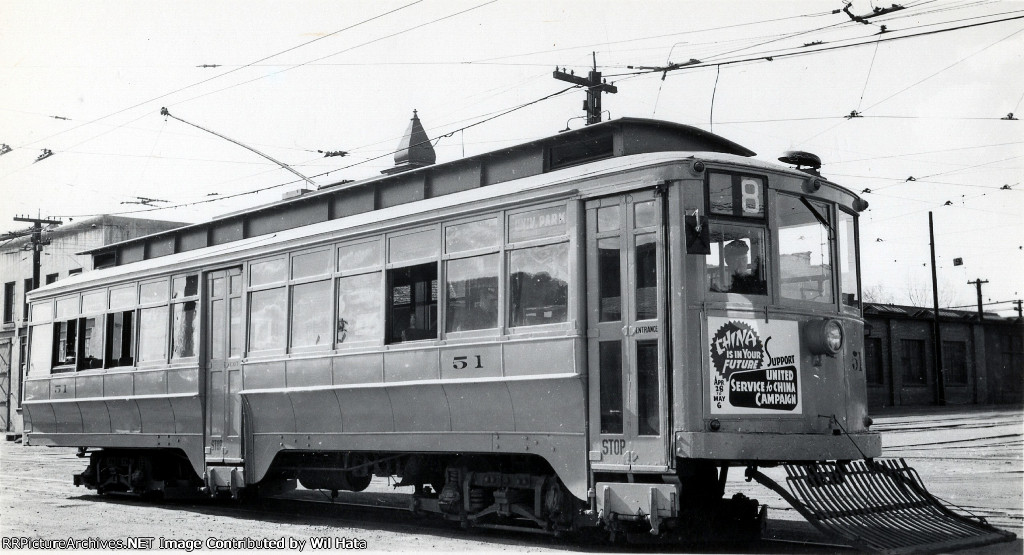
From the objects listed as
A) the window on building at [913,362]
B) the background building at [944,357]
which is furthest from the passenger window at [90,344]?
the window on building at [913,362]

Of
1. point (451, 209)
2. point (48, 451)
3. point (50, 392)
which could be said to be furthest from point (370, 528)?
point (48, 451)

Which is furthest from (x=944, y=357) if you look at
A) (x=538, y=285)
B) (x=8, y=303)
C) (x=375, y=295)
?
(x=8, y=303)

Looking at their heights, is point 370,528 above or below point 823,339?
below

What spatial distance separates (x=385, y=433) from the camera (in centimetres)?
1034

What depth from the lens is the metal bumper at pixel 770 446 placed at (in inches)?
310

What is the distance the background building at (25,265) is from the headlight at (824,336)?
29.6 meters

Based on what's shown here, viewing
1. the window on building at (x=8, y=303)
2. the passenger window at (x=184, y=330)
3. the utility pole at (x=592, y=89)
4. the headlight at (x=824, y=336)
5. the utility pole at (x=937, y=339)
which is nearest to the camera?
the headlight at (x=824, y=336)

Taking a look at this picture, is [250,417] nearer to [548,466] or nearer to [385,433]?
[385,433]

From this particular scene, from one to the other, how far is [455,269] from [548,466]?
199 cm

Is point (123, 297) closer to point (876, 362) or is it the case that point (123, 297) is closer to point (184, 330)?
point (184, 330)

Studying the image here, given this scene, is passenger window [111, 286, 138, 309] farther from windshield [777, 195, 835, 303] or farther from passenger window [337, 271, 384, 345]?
windshield [777, 195, 835, 303]

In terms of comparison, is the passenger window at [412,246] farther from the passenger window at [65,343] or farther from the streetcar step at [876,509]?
the passenger window at [65,343]

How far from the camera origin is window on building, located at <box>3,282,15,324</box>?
1538 inches

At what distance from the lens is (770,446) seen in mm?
8117
